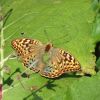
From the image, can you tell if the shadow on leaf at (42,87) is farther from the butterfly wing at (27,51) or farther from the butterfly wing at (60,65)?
the butterfly wing at (27,51)

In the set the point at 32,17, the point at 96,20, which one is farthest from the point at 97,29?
the point at 32,17

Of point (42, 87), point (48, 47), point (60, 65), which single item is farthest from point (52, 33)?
point (42, 87)

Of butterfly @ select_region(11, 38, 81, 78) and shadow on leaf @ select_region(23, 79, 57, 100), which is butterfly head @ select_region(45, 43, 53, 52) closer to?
butterfly @ select_region(11, 38, 81, 78)

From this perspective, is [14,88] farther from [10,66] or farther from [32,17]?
[32,17]

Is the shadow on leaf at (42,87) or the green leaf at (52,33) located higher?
the green leaf at (52,33)

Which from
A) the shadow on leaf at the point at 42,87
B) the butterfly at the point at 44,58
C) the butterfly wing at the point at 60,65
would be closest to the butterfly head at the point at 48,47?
the butterfly at the point at 44,58

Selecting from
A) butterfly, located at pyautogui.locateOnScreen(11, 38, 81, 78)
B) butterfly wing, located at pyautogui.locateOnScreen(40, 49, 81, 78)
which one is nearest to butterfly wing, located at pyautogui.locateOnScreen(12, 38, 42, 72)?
butterfly, located at pyautogui.locateOnScreen(11, 38, 81, 78)
